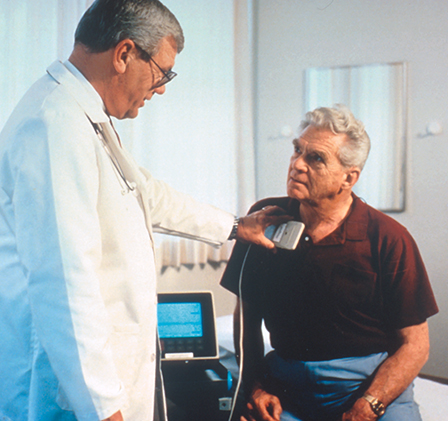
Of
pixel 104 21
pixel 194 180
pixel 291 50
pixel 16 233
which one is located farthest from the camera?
pixel 194 180

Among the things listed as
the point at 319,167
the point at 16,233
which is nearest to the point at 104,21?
the point at 16,233

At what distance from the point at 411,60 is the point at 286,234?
112cm

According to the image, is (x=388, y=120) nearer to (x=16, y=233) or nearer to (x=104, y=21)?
(x=104, y=21)

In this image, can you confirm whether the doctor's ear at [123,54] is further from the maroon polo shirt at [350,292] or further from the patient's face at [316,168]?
the maroon polo shirt at [350,292]

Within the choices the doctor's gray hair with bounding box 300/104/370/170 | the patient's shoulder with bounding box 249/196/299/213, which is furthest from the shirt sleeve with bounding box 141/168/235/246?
the doctor's gray hair with bounding box 300/104/370/170

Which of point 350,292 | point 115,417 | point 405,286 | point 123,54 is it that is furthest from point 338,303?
point 123,54

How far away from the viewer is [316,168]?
4.19 feet

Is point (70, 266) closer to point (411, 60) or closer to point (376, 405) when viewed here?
point (376, 405)

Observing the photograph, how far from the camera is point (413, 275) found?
1.18 metres

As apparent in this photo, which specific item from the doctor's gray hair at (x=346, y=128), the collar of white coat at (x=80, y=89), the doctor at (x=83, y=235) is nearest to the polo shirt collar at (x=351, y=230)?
the doctor's gray hair at (x=346, y=128)

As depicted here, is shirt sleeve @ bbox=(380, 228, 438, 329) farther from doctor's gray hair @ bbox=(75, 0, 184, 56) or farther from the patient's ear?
doctor's gray hair @ bbox=(75, 0, 184, 56)

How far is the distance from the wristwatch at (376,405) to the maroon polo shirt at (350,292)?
117 mm

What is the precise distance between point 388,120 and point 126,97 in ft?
4.58

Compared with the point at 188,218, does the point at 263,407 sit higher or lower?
lower
